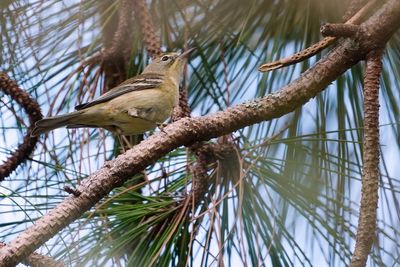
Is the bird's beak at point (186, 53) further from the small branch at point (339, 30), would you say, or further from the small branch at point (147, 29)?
the small branch at point (339, 30)

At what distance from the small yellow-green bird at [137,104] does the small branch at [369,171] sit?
107cm

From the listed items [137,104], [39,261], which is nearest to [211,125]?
[39,261]

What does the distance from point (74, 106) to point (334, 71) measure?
140cm

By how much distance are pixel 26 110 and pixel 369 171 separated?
1567mm

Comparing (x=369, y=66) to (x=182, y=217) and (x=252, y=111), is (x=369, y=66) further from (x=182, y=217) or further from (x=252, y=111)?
(x=182, y=217)

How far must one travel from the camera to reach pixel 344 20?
207 centimetres

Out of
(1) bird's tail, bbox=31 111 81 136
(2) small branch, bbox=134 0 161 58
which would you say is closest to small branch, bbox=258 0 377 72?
(2) small branch, bbox=134 0 161 58

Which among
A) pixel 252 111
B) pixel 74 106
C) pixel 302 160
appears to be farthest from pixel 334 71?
pixel 74 106

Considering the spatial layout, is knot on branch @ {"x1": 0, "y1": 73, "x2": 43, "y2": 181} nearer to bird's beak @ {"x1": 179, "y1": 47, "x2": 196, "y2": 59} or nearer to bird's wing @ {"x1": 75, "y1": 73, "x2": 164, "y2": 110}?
bird's wing @ {"x1": 75, "y1": 73, "x2": 164, "y2": 110}

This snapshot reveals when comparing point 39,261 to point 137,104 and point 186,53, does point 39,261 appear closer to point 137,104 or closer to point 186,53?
point 186,53

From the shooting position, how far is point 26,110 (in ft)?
8.73

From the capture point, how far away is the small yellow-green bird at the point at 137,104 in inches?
111

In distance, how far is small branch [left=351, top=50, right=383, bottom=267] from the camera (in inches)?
59.1

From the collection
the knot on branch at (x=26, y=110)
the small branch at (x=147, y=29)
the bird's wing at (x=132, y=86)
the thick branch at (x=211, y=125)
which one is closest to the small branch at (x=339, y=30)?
the thick branch at (x=211, y=125)
